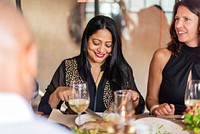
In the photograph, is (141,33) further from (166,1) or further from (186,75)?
(186,75)

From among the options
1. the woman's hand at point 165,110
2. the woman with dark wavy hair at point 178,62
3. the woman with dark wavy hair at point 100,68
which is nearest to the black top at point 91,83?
the woman with dark wavy hair at point 100,68

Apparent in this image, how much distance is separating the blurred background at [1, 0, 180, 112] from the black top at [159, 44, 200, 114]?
1867 mm

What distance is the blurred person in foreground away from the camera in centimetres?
46

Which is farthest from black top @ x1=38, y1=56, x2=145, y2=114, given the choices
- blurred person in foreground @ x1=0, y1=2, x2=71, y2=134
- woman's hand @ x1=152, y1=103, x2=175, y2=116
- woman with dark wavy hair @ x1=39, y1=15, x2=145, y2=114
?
blurred person in foreground @ x1=0, y1=2, x2=71, y2=134

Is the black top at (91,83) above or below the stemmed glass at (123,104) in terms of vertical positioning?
below

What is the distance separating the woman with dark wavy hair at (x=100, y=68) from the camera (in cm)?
200

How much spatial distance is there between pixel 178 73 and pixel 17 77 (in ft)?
5.64

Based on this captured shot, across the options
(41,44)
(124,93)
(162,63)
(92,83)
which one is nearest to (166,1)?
(41,44)

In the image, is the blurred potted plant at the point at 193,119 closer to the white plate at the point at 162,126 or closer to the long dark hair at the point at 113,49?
the white plate at the point at 162,126

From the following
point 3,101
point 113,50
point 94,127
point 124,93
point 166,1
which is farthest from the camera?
point 166,1

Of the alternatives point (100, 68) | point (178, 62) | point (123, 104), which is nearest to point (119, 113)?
point (123, 104)

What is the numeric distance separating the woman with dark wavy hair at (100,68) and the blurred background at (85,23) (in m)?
1.90

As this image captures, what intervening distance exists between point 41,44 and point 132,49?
3.45 feet

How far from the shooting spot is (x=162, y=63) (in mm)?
2143
